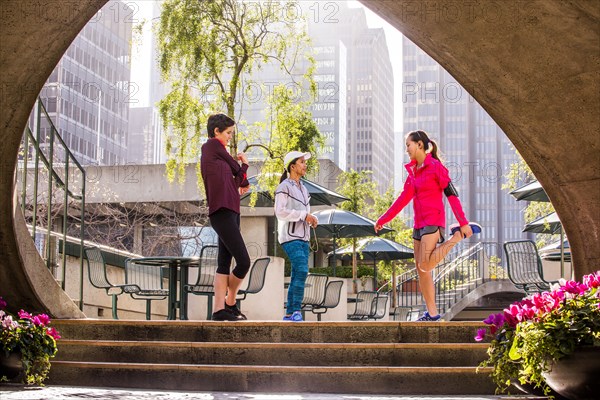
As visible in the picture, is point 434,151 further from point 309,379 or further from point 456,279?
point 456,279

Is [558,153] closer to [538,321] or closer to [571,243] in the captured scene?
[571,243]

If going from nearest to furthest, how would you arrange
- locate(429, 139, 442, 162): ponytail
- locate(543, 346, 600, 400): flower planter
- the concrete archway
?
locate(543, 346, 600, 400): flower planter, the concrete archway, locate(429, 139, 442, 162): ponytail

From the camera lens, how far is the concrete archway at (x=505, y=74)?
6.73m

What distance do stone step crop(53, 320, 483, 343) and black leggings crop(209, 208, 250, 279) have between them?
0.69 m

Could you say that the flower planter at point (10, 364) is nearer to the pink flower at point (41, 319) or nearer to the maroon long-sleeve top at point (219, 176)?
the pink flower at point (41, 319)

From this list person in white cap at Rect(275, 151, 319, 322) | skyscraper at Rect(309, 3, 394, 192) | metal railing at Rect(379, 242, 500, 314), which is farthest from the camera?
skyscraper at Rect(309, 3, 394, 192)

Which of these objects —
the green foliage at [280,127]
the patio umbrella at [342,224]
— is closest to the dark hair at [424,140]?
the green foliage at [280,127]

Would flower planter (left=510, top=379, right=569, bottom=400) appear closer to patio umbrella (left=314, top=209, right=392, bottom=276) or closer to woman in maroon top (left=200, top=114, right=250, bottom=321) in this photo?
woman in maroon top (left=200, top=114, right=250, bottom=321)

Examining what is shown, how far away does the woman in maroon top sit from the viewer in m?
8.09

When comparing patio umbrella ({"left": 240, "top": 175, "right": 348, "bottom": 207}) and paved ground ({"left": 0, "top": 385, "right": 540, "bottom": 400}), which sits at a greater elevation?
patio umbrella ({"left": 240, "top": 175, "right": 348, "bottom": 207})

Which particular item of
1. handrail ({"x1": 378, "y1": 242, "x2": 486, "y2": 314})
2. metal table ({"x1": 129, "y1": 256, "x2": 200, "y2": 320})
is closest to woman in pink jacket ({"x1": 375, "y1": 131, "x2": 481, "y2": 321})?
metal table ({"x1": 129, "y1": 256, "x2": 200, "y2": 320})

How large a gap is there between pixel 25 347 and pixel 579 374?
145 inches

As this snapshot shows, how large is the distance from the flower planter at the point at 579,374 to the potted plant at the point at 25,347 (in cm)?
350

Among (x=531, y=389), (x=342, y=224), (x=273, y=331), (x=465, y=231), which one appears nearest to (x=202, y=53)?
(x=342, y=224)
